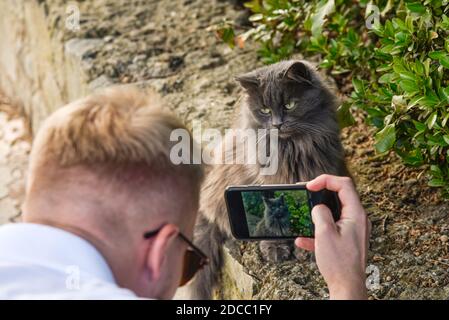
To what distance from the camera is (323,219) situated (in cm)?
214

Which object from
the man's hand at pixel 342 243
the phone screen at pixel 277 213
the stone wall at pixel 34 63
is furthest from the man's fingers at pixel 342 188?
the stone wall at pixel 34 63

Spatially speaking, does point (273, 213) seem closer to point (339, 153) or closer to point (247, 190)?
point (247, 190)

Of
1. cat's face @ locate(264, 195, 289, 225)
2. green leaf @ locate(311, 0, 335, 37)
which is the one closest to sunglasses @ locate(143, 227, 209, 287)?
cat's face @ locate(264, 195, 289, 225)

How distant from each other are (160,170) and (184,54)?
148 inches

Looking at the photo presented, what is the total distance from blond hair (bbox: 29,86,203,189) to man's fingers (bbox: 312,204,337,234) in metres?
0.41

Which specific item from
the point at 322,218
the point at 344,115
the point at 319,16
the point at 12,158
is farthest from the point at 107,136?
the point at 12,158

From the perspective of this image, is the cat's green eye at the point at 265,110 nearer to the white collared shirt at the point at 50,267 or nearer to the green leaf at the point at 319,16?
the green leaf at the point at 319,16

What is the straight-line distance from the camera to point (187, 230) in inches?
75.4

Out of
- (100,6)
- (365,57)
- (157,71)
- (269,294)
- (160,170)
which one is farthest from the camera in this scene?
(100,6)

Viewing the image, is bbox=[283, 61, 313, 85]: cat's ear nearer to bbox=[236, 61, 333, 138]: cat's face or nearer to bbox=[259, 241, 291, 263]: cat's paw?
bbox=[236, 61, 333, 138]: cat's face

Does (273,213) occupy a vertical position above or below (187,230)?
above

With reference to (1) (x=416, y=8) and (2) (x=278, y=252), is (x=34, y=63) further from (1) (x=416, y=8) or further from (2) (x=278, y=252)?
(1) (x=416, y=8)

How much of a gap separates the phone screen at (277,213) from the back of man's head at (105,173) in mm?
665

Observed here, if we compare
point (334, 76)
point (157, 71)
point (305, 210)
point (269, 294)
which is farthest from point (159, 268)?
point (157, 71)
